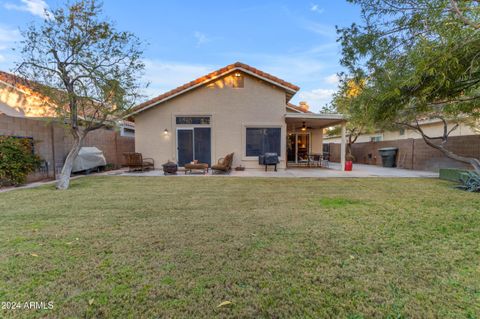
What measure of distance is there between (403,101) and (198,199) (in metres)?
4.63

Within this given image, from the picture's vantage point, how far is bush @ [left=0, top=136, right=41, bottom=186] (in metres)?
7.02

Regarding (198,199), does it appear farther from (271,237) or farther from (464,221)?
(464,221)

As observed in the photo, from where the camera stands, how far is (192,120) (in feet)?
40.2

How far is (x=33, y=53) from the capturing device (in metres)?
6.90

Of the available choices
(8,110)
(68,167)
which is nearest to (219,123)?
(68,167)

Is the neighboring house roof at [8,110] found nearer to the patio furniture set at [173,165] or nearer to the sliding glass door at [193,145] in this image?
the patio furniture set at [173,165]

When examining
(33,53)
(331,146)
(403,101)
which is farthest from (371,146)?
(33,53)

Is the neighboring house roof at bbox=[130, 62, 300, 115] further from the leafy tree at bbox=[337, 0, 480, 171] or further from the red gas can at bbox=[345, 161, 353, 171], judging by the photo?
the leafy tree at bbox=[337, 0, 480, 171]

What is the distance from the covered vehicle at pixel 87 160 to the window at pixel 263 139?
7.61 meters

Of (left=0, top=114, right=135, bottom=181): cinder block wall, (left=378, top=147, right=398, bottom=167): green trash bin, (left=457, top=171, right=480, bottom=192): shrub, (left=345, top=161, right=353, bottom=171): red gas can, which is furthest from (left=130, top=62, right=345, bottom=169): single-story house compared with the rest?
(left=457, top=171, right=480, bottom=192): shrub

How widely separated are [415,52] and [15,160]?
10.7 metres

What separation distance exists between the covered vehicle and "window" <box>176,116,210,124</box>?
429 centimetres

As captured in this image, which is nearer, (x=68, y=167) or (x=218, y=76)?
(x=68, y=167)

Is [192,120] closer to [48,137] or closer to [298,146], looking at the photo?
[48,137]
